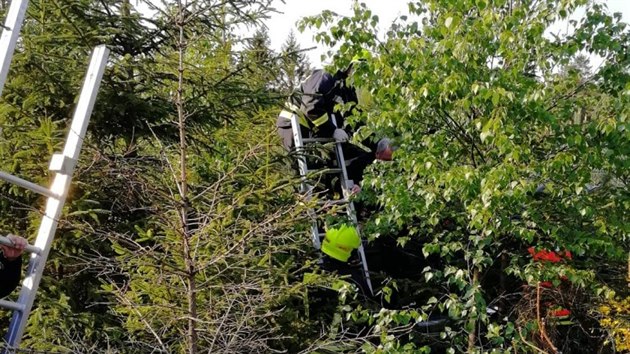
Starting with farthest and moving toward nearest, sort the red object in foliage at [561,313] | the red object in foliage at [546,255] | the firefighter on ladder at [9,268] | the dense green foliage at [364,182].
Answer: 1. the red object in foliage at [561,313]
2. the red object in foliage at [546,255]
3. the dense green foliage at [364,182]
4. the firefighter on ladder at [9,268]

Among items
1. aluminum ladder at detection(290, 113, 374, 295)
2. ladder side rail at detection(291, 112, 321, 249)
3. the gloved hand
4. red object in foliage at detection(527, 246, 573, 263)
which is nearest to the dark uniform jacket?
ladder side rail at detection(291, 112, 321, 249)

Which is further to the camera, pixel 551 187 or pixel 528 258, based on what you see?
pixel 528 258

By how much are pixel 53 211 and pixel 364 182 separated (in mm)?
2416

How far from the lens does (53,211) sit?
3.34 meters

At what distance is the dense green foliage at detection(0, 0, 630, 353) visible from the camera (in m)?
4.03

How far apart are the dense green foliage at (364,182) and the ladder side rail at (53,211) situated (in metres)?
0.29

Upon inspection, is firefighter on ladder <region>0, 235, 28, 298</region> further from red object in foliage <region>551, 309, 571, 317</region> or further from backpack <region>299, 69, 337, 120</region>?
red object in foliage <region>551, 309, 571, 317</region>

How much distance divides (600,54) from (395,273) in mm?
3117

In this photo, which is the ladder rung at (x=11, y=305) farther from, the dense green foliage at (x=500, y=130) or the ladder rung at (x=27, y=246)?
the dense green foliage at (x=500, y=130)

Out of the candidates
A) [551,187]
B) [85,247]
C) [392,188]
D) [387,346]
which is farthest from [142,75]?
[551,187]

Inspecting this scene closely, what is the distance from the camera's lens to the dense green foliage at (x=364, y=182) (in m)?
4.03

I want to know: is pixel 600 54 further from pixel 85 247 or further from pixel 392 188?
pixel 85 247

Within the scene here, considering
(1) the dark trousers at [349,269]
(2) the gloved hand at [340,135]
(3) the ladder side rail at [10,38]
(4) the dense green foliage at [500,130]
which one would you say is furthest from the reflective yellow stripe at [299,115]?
(3) the ladder side rail at [10,38]

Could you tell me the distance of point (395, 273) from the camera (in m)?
6.67
